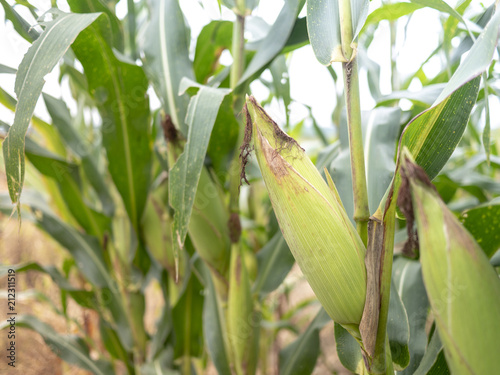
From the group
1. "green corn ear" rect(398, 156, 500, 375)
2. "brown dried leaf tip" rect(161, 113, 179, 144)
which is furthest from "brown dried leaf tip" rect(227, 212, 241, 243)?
"green corn ear" rect(398, 156, 500, 375)

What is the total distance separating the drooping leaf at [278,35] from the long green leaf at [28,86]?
25 centimetres

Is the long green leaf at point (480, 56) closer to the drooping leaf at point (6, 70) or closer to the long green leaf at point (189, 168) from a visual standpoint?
the long green leaf at point (189, 168)

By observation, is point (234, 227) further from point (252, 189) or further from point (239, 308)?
point (252, 189)

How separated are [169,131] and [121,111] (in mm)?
162

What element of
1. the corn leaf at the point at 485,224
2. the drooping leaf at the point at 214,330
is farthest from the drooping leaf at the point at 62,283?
the corn leaf at the point at 485,224

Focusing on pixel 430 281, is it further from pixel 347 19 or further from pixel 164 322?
pixel 164 322

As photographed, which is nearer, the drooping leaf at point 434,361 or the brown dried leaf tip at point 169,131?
the drooping leaf at point 434,361

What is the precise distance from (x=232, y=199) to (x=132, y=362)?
54cm

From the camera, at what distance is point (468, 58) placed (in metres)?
0.33

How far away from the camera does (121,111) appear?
2.19 ft

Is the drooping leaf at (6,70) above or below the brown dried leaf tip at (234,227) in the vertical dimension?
above

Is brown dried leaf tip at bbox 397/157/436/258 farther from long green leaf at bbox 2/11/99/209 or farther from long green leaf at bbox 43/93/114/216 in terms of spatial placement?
long green leaf at bbox 43/93/114/216

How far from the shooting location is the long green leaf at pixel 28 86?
37 cm

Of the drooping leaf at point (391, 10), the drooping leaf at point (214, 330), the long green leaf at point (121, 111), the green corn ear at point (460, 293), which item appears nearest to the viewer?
the green corn ear at point (460, 293)
